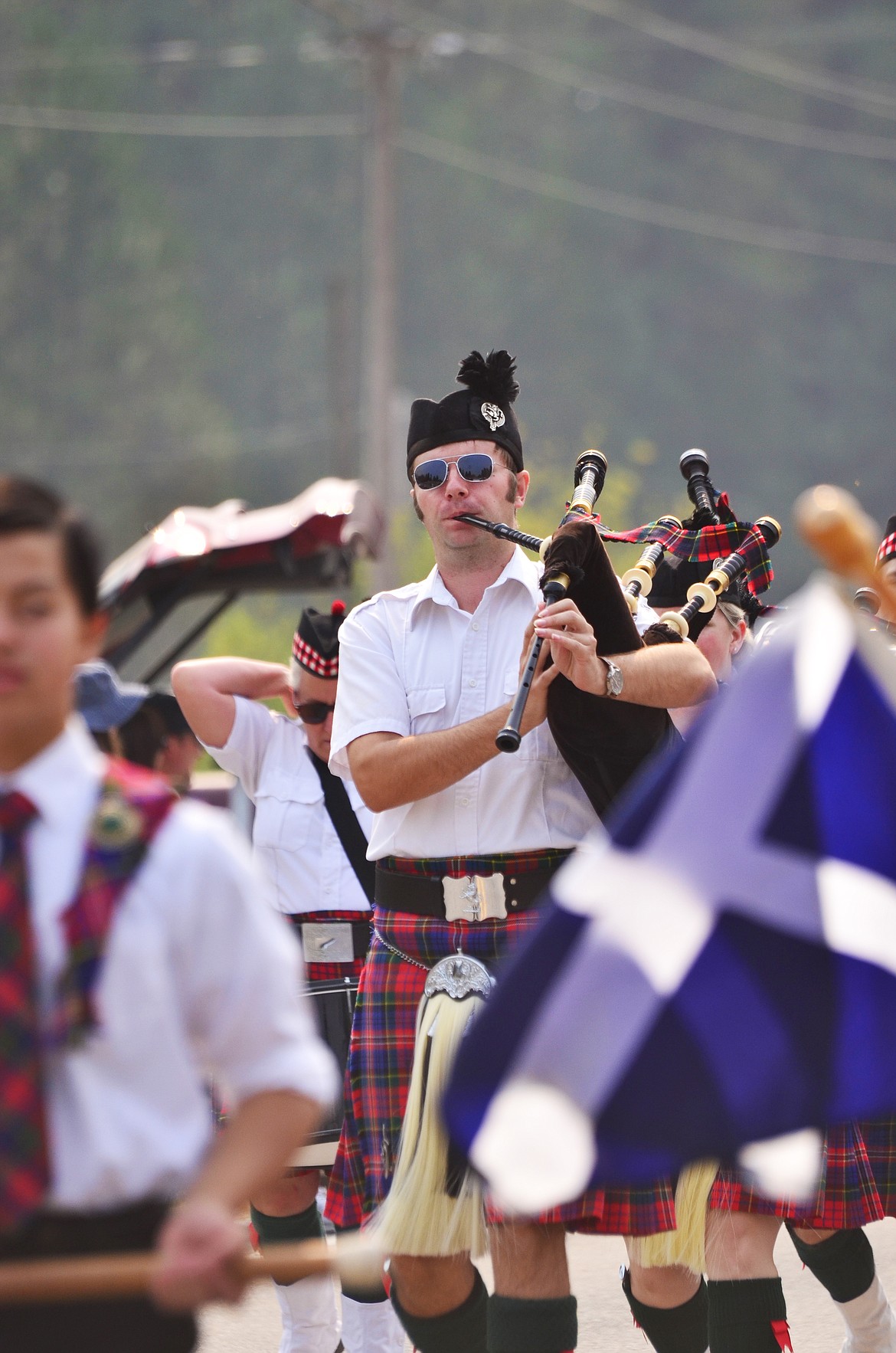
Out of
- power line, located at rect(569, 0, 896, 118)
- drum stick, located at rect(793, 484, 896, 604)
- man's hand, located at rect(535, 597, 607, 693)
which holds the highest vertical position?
power line, located at rect(569, 0, 896, 118)

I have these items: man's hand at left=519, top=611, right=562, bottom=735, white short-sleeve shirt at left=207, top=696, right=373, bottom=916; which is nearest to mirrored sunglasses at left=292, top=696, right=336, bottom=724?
white short-sleeve shirt at left=207, top=696, right=373, bottom=916

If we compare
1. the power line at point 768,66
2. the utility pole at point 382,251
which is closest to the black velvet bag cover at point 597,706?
the utility pole at point 382,251

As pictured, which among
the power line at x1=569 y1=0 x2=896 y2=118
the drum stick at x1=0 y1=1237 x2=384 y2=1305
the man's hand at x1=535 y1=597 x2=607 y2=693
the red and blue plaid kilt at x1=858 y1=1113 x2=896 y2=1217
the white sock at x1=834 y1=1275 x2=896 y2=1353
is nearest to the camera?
the drum stick at x1=0 y1=1237 x2=384 y2=1305

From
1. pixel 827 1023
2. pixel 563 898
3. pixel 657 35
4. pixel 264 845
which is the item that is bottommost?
pixel 264 845

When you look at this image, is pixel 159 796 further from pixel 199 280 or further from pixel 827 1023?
pixel 199 280

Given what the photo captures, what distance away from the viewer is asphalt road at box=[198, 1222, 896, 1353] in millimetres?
5168

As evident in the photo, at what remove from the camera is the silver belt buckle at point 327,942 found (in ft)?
16.8

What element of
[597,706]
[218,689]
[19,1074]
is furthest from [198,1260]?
[218,689]

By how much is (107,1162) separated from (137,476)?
41.2 m

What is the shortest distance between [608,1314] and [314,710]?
70.3 inches

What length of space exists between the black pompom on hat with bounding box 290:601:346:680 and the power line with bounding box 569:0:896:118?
1817 inches

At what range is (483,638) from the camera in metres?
4.28

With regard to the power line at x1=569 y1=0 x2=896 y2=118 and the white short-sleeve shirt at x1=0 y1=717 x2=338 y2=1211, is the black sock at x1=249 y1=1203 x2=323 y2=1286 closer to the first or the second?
the white short-sleeve shirt at x1=0 y1=717 x2=338 y2=1211

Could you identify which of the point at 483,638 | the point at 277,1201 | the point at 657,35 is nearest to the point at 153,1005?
the point at 483,638
